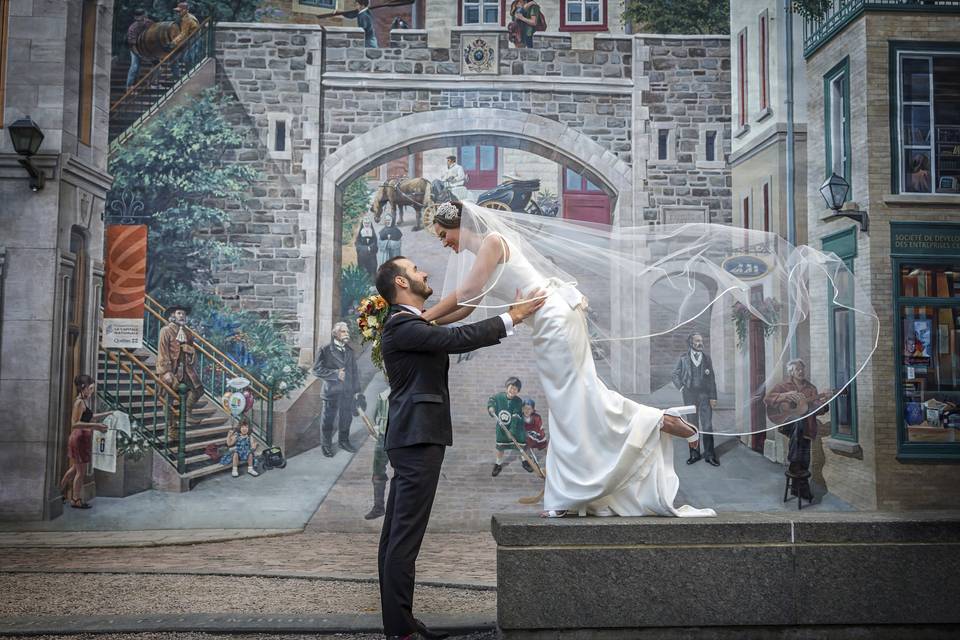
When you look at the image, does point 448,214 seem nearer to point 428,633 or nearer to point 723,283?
point 723,283

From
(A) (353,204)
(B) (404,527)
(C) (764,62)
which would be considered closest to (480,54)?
(A) (353,204)

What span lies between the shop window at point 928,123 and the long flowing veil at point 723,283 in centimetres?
310

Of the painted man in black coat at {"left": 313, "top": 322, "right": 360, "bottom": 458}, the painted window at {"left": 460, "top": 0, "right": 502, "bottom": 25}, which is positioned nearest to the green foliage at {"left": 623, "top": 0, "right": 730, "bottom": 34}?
the painted window at {"left": 460, "top": 0, "right": 502, "bottom": 25}

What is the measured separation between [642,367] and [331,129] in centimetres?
349

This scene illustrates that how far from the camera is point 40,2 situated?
22.9ft

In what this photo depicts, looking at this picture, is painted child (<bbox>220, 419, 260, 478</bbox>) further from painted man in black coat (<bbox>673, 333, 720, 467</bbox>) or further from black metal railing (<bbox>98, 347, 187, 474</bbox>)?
painted man in black coat (<bbox>673, 333, 720, 467</bbox>)

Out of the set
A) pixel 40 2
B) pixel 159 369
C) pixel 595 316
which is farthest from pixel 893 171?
pixel 40 2

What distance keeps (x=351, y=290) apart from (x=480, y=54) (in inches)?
94.7

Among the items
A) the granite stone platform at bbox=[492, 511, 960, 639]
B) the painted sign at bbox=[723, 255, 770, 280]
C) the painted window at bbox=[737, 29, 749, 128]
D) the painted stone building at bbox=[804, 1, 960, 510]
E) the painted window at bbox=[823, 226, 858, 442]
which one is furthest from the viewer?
the painted window at bbox=[737, 29, 749, 128]

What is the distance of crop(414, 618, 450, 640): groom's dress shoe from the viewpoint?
10.6 feet

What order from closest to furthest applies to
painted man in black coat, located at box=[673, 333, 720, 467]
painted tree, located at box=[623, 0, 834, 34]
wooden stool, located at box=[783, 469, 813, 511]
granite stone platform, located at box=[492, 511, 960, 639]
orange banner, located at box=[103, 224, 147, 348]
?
granite stone platform, located at box=[492, 511, 960, 639] < painted man in black coat, located at box=[673, 333, 720, 467] < wooden stool, located at box=[783, 469, 813, 511] < orange banner, located at box=[103, 224, 147, 348] < painted tree, located at box=[623, 0, 834, 34]

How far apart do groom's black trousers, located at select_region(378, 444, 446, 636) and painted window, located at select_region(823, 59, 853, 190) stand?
515 cm

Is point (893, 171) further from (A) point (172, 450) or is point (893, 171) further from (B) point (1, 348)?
(B) point (1, 348)

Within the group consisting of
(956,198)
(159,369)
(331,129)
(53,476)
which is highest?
(331,129)
